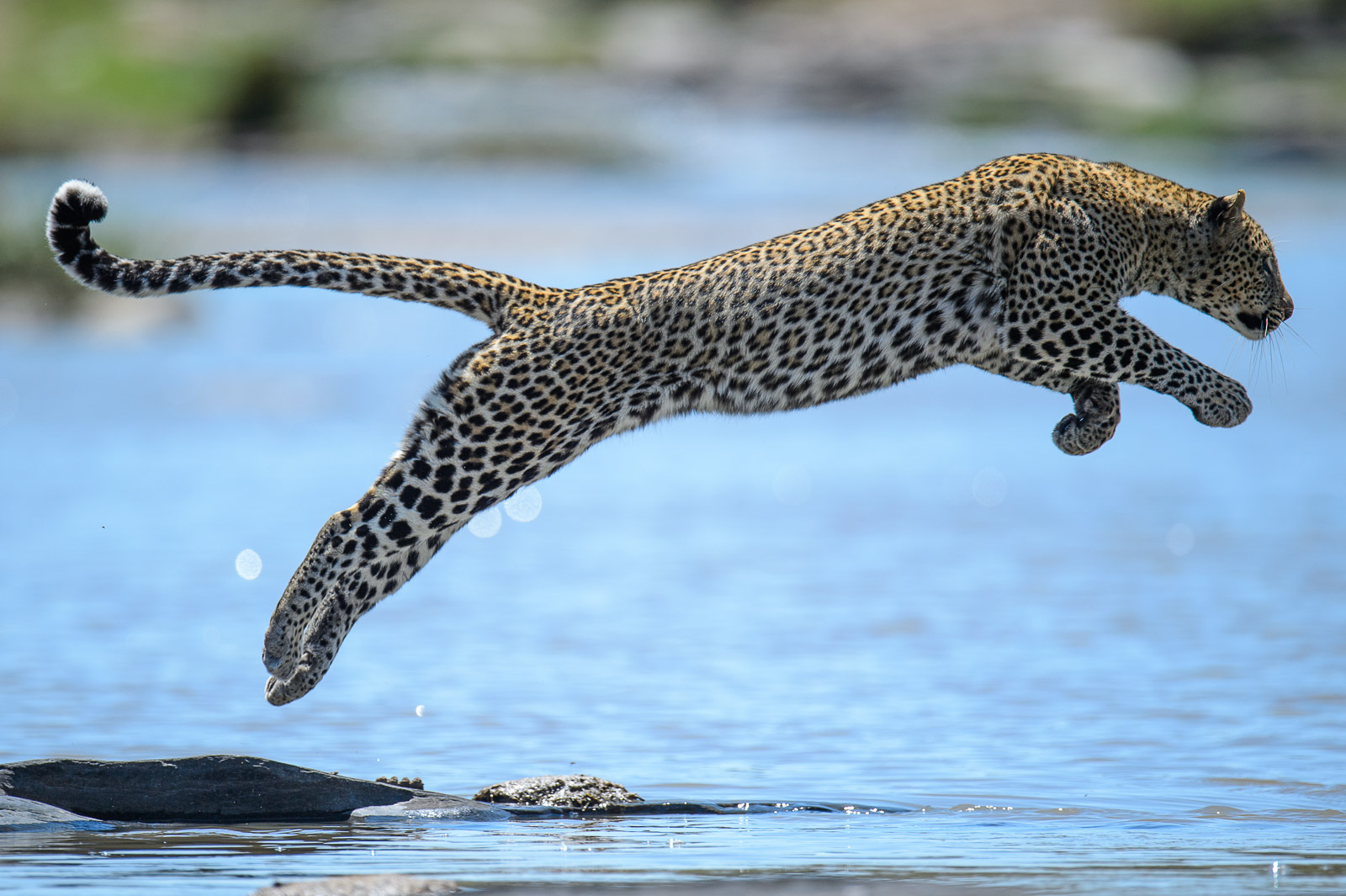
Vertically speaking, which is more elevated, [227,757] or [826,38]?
[826,38]

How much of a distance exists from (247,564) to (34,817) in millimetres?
9804

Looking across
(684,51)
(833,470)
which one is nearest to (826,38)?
(684,51)

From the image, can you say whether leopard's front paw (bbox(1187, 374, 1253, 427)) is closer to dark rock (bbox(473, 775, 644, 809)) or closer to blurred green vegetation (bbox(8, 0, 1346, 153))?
dark rock (bbox(473, 775, 644, 809))

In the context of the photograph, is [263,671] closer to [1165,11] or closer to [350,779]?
[350,779]

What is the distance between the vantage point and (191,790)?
10.4m

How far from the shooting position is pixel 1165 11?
69.7 m

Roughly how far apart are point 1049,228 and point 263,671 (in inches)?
266

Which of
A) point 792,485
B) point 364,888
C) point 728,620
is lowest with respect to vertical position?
point 364,888

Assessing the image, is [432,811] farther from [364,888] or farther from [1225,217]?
[1225,217]

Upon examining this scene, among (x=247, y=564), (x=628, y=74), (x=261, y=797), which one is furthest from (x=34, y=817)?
(x=628, y=74)

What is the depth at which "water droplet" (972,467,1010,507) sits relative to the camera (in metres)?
23.2

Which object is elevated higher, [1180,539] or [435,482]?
[1180,539]

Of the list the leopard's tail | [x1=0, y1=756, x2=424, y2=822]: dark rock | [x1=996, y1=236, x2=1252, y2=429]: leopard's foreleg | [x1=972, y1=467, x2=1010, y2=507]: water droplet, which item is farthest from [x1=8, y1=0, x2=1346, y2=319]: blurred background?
[x1=996, y1=236, x2=1252, y2=429]: leopard's foreleg

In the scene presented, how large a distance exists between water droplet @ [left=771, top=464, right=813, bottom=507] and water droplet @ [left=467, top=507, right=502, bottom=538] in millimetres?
3030
